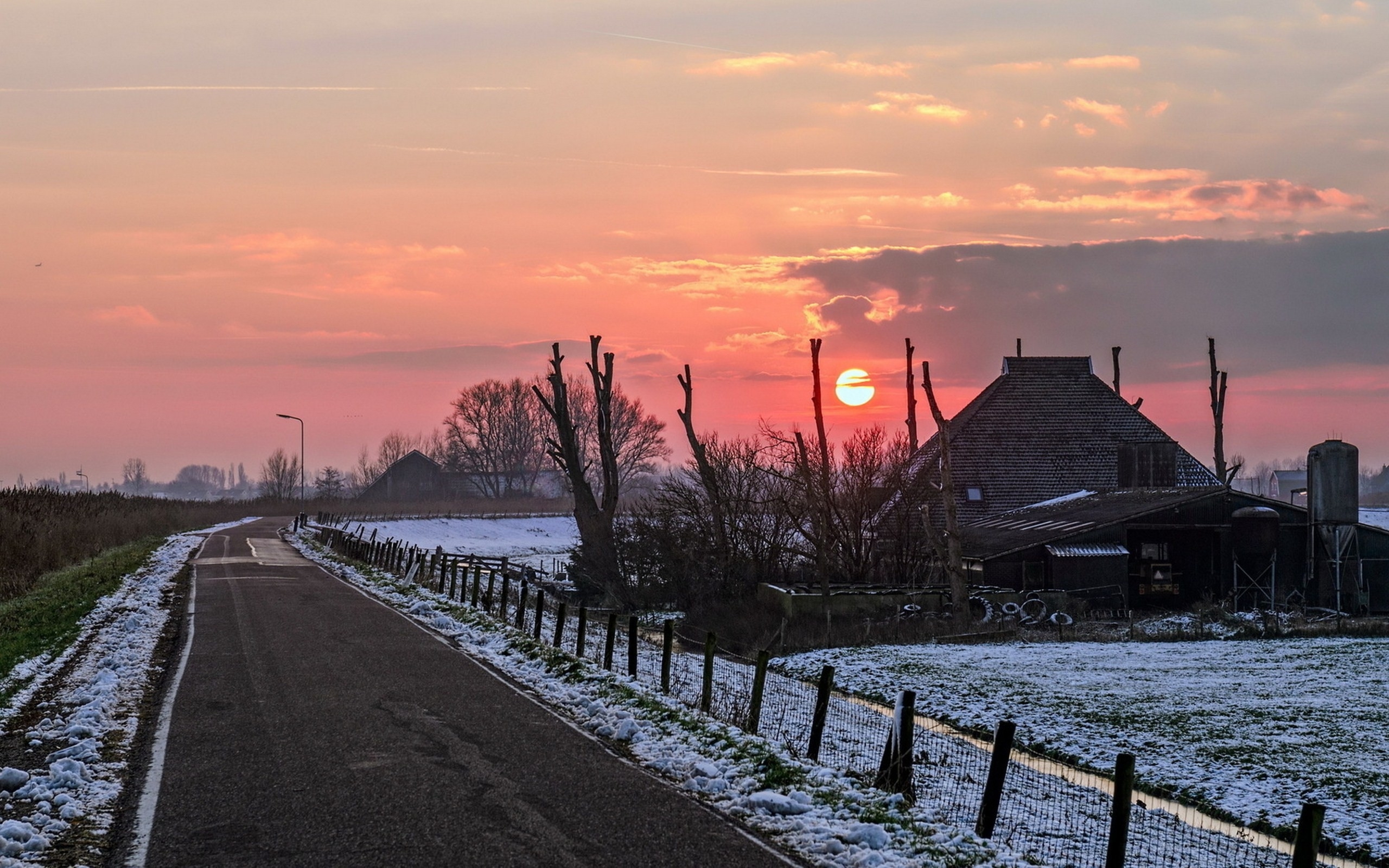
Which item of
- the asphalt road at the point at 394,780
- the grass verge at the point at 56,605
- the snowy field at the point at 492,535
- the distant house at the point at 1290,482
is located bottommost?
the snowy field at the point at 492,535

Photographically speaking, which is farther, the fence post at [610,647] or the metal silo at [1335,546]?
the metal silo at [1335,546]

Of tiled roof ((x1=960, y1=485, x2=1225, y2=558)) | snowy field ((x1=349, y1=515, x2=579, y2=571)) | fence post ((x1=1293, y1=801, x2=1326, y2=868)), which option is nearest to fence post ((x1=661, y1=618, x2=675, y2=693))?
fence post ((x1=1293, y1=801, x2=1326, y2=868))

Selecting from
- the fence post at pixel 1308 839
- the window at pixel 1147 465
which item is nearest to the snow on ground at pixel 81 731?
the fence post at pixel 1308 839

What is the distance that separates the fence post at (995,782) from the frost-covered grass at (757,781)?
322mm

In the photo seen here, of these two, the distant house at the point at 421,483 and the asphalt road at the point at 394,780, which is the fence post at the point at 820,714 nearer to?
the asphalt road at the point at 394,780

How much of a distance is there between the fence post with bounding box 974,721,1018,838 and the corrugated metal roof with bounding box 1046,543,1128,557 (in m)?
28.7

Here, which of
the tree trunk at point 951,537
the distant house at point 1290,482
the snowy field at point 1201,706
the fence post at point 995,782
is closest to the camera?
Answer: the fence post at point 995,782

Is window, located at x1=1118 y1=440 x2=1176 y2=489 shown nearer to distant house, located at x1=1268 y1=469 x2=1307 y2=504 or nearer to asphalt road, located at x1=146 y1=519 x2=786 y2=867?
distant house, located at x1=1268 y1=469 x2=1307 y2=504

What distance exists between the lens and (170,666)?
676 inches

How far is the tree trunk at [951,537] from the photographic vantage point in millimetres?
34906

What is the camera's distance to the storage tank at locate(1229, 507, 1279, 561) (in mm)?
39562

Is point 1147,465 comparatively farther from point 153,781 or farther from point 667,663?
point 153,781

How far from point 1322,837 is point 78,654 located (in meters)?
17.1

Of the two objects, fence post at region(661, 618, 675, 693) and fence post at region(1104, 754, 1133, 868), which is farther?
fence post at region(661, 618, 675, 693)
